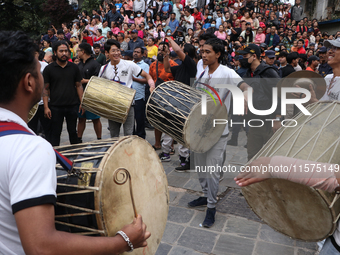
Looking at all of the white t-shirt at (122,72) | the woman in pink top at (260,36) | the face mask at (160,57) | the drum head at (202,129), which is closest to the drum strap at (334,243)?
the drum head at (202,129)

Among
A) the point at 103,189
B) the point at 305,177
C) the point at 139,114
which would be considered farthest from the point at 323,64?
the point at 103,189

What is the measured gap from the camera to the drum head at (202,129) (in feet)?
10.4

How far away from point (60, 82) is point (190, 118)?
248 cm

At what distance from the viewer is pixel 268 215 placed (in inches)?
78.9

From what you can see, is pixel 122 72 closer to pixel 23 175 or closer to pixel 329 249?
pixel 329 249

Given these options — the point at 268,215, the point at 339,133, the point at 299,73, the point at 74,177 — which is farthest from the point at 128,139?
the point at 299,73

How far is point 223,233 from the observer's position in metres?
3.01

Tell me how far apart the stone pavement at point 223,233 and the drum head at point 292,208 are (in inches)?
36.2

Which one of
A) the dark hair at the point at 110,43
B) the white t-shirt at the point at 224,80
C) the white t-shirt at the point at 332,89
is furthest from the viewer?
the dark hair at the point at 110,43

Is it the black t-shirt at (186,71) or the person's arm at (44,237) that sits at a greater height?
the person's arm at (44,237)

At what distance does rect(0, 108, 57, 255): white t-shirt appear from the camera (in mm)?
882

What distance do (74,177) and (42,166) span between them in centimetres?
51

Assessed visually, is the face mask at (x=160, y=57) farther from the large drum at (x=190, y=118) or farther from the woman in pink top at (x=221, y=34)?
the woman in pink top at (x=221, y=34)

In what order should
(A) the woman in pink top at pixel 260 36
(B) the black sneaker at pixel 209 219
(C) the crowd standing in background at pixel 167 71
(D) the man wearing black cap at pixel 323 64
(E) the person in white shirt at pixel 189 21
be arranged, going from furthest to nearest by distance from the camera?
1. (E) the person in white shirt at pixel 189 21
2. (A) the woman in pink top at pixel 260 36
3. (D) the man wearing black cap at pixel 323 64
4. (C) the crowd standing in background at pixel 167 71
5. (B) the black sneaker at pixel 209 219
